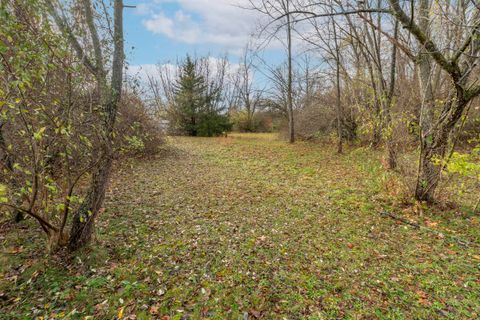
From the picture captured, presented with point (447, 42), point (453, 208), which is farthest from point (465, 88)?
point (453, 208)

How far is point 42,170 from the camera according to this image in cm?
222

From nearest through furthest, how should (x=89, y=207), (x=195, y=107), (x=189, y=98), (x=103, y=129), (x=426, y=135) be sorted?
1. (x=103, y=129)
2. (x=89, y=207)
3. (x=426, y=135)
4. (x=189, y=98)
5. (x=195, y=107)

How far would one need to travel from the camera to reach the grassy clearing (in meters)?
2.08

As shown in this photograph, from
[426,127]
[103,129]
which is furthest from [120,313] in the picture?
[426,127]

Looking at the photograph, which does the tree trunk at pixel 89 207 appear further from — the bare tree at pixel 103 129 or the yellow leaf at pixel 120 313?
the yellow leaf at pixel 120 313

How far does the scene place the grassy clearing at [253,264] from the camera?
6.81 feet

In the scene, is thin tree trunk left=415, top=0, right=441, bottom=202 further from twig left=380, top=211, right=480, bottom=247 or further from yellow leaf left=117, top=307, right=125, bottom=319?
yellow leaf left=117, top=307, right=125, bottom=319

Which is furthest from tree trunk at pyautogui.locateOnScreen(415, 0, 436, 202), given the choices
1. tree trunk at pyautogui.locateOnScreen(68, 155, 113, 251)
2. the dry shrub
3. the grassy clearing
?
the dry shrub

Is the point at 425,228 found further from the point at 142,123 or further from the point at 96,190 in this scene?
the point at 142,123

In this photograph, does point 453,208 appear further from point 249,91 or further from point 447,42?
point 249,91

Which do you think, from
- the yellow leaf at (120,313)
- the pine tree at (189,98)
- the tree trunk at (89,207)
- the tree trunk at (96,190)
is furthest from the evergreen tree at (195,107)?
the yellow leaf at (120,313)

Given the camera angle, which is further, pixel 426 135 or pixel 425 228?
pixel 426 135

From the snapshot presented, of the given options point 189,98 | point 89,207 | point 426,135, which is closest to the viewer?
point 89,207

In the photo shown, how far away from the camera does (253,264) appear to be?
2.64 m
